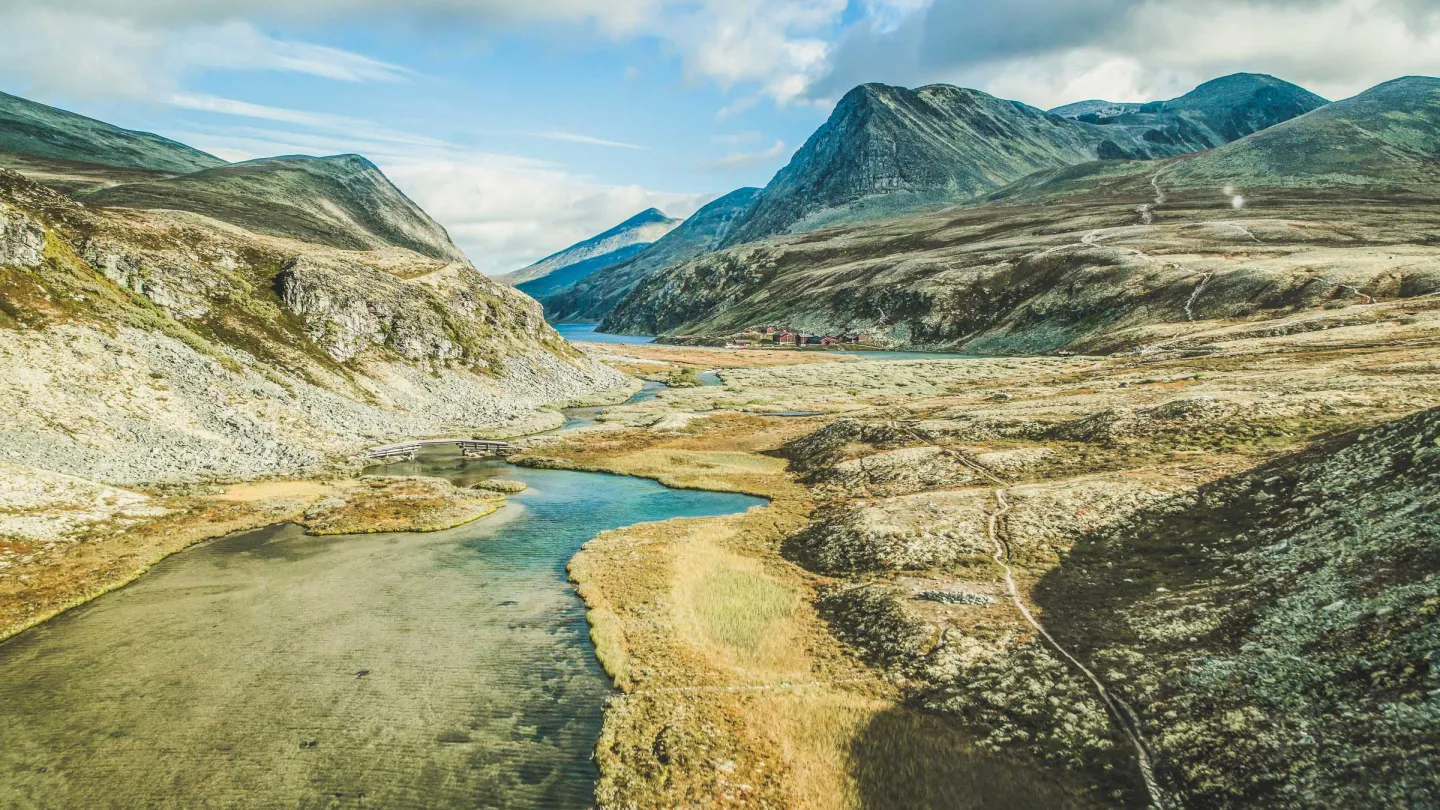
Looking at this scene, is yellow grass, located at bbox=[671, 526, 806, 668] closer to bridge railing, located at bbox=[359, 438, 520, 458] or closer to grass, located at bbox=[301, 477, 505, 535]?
grass, located at bbox=[301, 477, 505, 535]

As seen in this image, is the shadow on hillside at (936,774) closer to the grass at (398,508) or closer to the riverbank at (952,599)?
the riverbank at (952,599)

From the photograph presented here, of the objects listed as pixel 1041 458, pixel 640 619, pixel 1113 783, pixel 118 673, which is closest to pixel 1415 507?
pixel 1113 783

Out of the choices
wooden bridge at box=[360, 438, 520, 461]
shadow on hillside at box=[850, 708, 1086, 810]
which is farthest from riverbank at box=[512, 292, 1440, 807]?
wooden bridge at box=[360, 438, 520, 461]

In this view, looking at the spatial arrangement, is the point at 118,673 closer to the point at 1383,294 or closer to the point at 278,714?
the point at 278,714

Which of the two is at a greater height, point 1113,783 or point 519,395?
point 519,395

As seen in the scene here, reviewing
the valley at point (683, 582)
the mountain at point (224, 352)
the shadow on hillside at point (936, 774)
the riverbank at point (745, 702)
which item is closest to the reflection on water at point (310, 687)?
the valley at point (683, 582)

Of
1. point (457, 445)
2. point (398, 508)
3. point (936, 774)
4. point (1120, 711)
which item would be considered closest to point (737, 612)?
point (936, 774)
